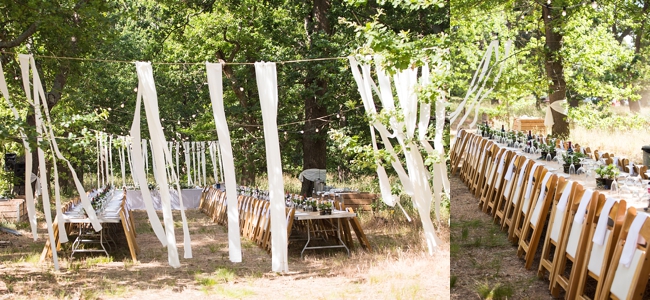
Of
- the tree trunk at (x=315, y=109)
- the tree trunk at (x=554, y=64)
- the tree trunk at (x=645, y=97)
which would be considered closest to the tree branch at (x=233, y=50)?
the tree trunk at (x=315, y=109)

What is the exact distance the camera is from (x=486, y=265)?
5.95 m

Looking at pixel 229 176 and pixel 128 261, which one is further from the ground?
pixel 229 176

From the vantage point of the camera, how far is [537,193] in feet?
19.1

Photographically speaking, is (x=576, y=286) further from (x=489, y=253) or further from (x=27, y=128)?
(x=27, y=128)

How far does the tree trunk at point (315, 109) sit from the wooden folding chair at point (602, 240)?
8.20 metres

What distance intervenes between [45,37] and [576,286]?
30.1 ft

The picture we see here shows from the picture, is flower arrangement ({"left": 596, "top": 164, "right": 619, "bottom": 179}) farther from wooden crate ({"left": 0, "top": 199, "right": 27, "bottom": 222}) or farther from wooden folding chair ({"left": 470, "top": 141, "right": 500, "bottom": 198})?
wooden crate ({"left": 0, "top": 199, "right": 27, "bottom": 222})

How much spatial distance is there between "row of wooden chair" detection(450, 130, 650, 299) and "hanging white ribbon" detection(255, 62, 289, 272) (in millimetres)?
2017

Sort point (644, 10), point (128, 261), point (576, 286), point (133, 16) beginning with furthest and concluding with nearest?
point (133, 16), point (644, 10), point (128, 261), point (576, 286)

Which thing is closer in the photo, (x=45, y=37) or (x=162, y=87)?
(x=45, y=37)

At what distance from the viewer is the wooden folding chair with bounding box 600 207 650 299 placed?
10.5 feet

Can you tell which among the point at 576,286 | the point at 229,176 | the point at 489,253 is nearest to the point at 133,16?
the point at 229,176

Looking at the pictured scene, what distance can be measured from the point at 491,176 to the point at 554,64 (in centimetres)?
498

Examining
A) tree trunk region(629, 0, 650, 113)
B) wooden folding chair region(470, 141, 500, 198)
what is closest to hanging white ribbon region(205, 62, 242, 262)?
wooden folding chair region(470, 141, 500, 198)
